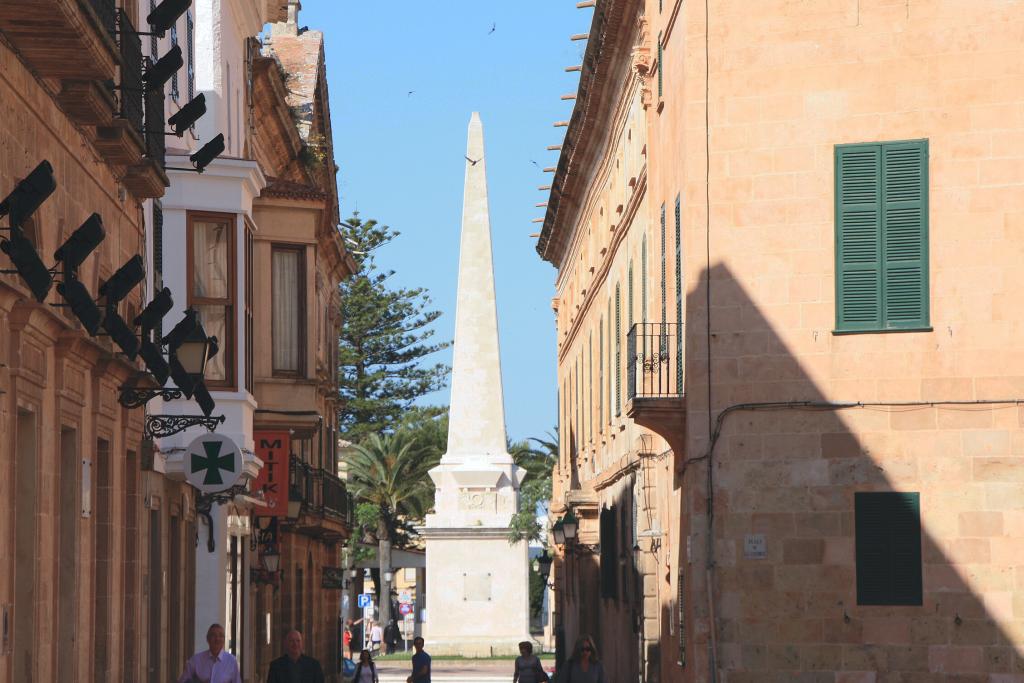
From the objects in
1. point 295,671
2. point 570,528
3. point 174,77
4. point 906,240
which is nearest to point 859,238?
point 906,240

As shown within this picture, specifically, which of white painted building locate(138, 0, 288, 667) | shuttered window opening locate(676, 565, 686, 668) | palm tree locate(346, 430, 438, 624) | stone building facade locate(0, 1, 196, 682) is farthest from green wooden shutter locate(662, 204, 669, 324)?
palm tree locate(346, 430, 438, 624)

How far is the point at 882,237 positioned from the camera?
2008 cm

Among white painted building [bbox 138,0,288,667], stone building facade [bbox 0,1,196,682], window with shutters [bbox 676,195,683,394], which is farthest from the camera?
white painted building [bbox 138,0,288,667]

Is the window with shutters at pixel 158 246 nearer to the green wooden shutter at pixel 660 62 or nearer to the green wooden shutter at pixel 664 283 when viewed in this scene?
the green wooden shutter at pixel 664 283

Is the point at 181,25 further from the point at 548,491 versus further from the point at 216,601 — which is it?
the point at 548,491

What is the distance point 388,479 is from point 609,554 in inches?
1618

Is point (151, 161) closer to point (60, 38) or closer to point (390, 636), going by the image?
point (60, 38)

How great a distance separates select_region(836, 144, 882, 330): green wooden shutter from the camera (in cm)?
2011

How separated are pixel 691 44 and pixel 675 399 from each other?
3779 mm

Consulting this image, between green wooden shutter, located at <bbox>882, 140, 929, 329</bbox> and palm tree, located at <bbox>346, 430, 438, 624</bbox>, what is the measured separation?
54.5 metres

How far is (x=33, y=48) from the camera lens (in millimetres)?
13180

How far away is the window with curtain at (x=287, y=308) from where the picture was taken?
29.8m

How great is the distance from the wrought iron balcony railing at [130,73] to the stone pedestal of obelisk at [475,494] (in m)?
37.6

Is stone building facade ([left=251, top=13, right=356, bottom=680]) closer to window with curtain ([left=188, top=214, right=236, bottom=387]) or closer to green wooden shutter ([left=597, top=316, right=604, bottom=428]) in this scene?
green wooden shutter ([left=597, top=316, right=604, bottom=428])
